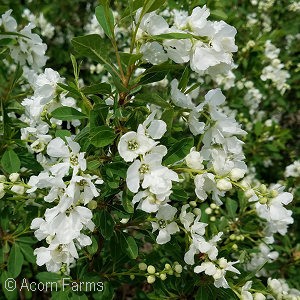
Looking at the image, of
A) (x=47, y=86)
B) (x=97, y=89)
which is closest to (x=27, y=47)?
(x=47, y=86)

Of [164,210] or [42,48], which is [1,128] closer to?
[42,48]

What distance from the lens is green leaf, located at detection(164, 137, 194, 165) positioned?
5.34ft

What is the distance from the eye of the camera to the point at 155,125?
58.8 inches

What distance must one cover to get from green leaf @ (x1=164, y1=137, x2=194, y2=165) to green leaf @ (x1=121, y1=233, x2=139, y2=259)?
53 centimetres

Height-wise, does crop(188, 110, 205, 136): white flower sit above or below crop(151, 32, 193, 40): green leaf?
below

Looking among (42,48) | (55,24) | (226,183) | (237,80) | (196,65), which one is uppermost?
(196,65)

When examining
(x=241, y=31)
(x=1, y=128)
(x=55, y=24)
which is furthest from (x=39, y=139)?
(x=55, y=24)

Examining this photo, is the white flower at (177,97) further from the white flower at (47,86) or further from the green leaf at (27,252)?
the green leaf at (27,252)

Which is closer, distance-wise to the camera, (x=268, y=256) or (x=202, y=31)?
(x=202, y=31)

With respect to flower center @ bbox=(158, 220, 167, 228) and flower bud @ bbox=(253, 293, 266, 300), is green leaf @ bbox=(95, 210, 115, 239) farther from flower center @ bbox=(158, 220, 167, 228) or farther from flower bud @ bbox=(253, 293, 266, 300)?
flower bud @ bbox=(253, 293, 266, 300)

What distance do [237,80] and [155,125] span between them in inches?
103

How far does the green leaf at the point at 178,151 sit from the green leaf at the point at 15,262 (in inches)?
48.5

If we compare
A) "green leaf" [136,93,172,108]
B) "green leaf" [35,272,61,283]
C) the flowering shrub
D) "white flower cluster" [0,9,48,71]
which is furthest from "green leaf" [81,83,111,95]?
"green leaf" [35,272,61,283]

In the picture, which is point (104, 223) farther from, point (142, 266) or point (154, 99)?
point (154, 99)
